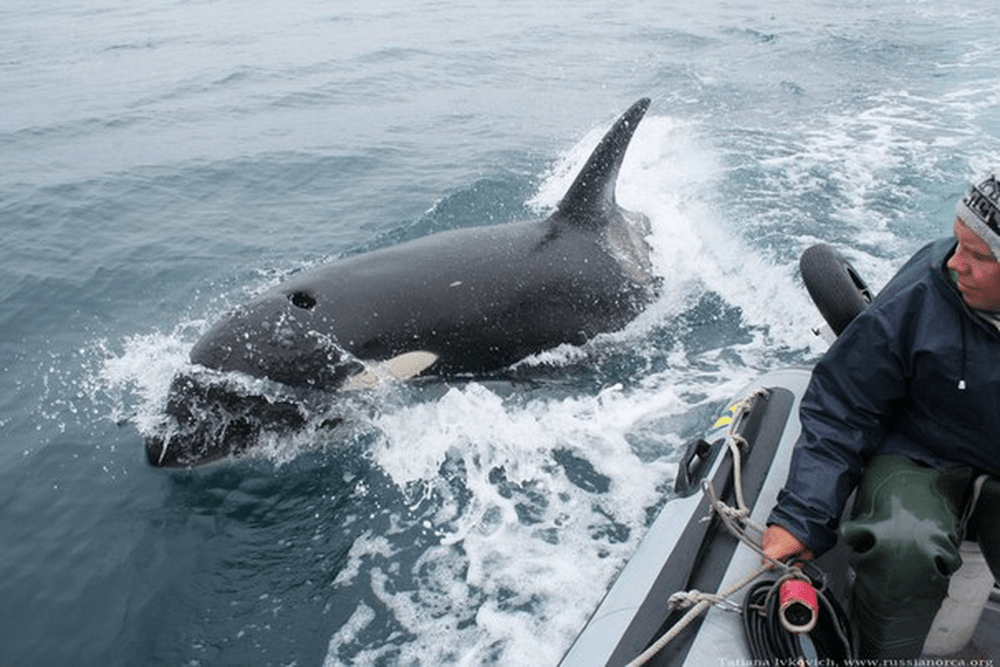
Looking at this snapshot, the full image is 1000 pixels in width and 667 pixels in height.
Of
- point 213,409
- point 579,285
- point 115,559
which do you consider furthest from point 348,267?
point 115,559

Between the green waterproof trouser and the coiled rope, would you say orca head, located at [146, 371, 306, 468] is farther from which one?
the green waterproof trouser

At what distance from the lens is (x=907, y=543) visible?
3385mm

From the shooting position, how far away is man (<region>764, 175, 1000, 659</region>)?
3.40m

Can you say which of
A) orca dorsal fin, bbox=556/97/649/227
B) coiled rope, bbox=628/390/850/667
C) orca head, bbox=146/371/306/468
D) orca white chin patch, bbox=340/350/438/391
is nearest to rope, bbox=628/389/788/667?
coiled rope, bbox=628/390/850/667

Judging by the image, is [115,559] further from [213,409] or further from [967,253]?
[967,253]

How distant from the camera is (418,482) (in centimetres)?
670

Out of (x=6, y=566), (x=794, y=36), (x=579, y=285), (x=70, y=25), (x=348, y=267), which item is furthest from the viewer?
(x=70, y=25)

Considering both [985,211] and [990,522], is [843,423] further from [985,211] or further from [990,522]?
[985,211]

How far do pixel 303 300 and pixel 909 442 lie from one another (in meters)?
4.94

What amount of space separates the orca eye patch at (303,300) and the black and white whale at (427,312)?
0.4 inches

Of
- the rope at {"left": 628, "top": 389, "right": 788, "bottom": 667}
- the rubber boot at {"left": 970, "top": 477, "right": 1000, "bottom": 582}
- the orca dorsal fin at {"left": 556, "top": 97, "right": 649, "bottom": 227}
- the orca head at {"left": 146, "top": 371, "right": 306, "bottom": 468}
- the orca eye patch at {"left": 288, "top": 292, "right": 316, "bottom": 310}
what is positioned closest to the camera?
the rope at {"left": 628, "top": 389, "right": 788, "bottom": 667}

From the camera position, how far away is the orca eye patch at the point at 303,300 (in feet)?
22.5

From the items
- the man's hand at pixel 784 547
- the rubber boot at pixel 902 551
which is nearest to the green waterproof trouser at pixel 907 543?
the rubber boot at pixel 902 551

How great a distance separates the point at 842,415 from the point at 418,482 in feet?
12.7
